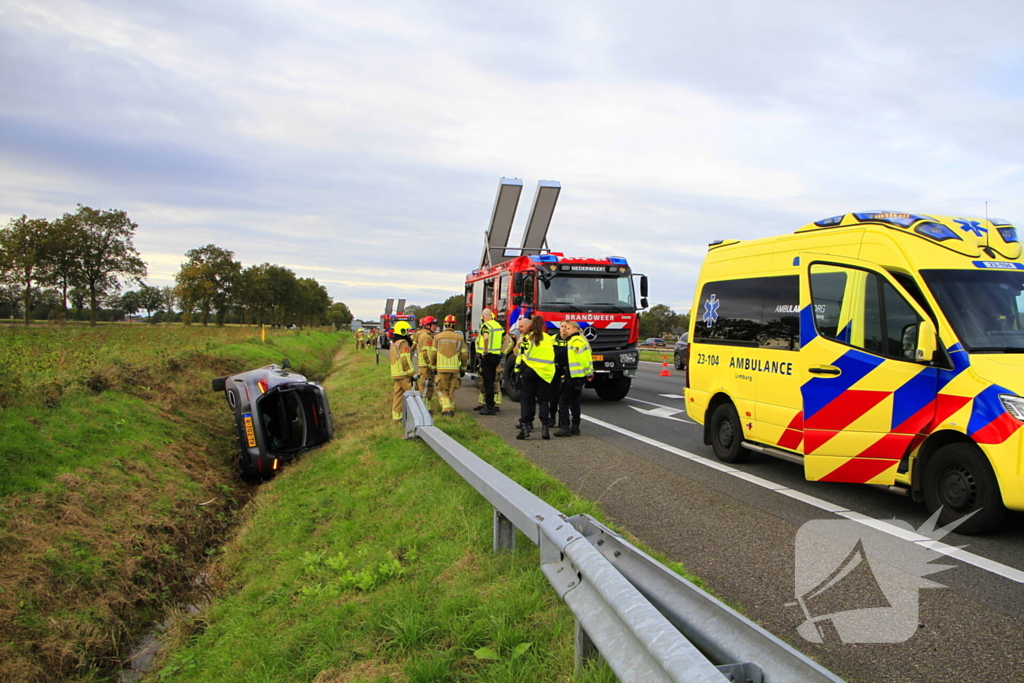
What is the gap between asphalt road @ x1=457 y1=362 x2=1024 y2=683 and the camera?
327cm

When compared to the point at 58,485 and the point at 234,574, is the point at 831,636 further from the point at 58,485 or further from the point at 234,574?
the point at 58,485

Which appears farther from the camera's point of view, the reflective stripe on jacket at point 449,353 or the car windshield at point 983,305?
the reflective stripe on jacket at point 449,353

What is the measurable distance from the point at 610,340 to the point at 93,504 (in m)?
9.08

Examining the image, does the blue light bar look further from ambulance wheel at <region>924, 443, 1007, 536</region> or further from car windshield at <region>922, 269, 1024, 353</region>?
ambulance wheel at <region>924, 443, 1007, 536</region>

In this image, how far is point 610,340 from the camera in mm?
13758

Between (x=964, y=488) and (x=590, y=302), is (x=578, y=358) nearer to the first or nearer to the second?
(x=590, y=302)

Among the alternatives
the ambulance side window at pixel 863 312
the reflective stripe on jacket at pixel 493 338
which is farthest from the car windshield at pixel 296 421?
the ambulance side window at pixel 863 312

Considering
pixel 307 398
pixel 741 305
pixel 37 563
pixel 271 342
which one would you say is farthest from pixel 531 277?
pixel 271 342

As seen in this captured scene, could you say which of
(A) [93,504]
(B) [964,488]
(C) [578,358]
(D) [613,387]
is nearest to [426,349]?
(C) [578,358]

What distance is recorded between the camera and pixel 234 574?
22.6ft

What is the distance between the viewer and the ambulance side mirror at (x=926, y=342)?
522 centimetres

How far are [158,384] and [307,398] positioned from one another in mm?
4526

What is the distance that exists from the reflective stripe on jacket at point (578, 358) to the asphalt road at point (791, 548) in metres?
0.95

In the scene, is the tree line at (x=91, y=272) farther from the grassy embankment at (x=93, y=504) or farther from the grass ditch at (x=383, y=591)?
the grass ditch at (x=383, y=591)
